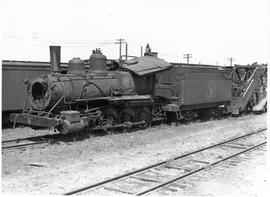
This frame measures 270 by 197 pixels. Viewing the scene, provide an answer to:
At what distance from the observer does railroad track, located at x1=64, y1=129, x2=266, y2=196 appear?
639 cm

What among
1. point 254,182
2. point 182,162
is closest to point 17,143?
point 182,162

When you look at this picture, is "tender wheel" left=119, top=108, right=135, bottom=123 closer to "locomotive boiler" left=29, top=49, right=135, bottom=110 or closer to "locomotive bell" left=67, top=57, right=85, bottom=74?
"locomotive boiler" left=29, top=49, right=135, bottom=110

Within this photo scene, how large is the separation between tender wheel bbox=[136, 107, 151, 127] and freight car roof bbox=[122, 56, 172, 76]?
1300 mm

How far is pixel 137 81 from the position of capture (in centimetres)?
1443

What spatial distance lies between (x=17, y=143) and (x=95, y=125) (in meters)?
2.56

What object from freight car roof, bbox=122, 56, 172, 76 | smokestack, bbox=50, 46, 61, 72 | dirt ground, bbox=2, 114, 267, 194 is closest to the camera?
dirt ground, bbox=2, 114, 267, 194

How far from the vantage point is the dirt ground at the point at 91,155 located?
6938 millimetres

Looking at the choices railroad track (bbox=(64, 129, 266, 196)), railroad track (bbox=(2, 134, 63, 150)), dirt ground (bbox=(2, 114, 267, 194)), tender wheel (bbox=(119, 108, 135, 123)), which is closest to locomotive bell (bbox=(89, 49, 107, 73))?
tender wheel (bbox=(119, 108, 135, 123))

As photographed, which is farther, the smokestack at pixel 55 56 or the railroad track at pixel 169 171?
the smokestack at pixel 55 56

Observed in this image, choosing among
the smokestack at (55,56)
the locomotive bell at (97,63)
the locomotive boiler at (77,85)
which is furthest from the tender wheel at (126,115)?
the smokestack at (55,56)

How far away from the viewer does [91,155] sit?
935 centimetres

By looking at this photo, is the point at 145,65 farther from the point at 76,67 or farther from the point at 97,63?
the point at 76,67

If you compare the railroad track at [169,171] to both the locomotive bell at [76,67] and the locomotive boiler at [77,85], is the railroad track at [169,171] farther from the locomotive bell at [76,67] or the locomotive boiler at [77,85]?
the locomotive bell at [76,67]

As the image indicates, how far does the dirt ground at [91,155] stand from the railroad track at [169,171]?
352 millimetres
